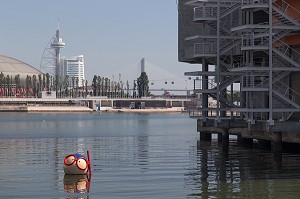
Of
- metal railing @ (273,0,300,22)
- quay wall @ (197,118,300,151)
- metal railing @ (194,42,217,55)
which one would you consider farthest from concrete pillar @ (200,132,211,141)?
metal railing @ (273,0,300,22)

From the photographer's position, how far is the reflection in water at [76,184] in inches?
1918

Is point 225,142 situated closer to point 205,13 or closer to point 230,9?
point 230,9

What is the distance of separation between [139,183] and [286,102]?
2427 centimetres

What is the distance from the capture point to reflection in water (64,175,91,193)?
160 ft

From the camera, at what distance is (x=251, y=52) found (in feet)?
241

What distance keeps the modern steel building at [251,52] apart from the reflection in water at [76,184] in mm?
20050

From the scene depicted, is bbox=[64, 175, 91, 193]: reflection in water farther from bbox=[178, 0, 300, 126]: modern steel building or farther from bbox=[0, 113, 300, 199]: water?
bbox=[178, 0, 300, 126]: modern steel building

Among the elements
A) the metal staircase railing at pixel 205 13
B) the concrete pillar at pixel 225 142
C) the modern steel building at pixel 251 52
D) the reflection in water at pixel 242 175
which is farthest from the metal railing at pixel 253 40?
the metal staircase railing at pixel 205 13

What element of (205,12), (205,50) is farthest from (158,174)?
(205,12)

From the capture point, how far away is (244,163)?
65750 millimetres

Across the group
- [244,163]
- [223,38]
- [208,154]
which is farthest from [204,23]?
[244,163]

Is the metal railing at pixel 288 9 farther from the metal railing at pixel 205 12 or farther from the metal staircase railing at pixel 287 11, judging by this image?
the metal railing at pixel 205 12

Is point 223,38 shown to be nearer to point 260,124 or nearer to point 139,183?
point 260,124

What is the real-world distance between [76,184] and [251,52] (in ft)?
93.3
